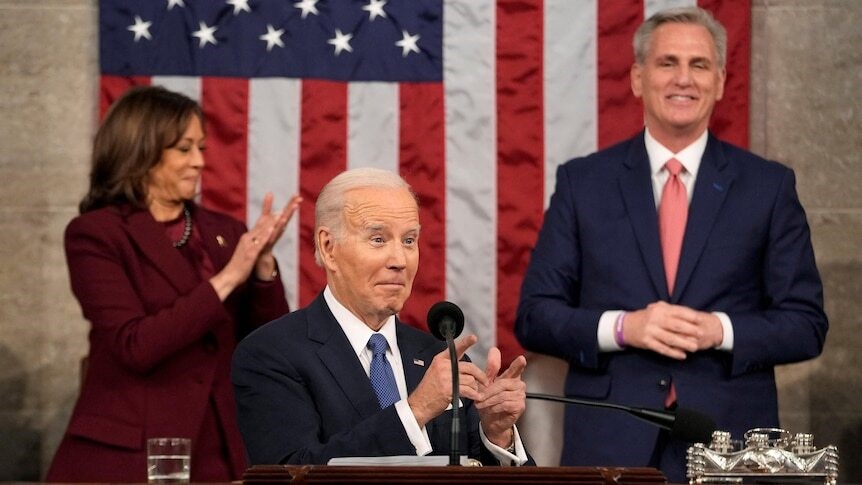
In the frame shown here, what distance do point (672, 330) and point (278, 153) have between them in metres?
1.98

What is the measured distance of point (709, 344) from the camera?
4566 millimetres

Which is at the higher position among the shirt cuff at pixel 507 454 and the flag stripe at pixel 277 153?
the flag stripe at pixel 277 153

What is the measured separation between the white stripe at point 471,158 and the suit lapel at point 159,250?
126 cm

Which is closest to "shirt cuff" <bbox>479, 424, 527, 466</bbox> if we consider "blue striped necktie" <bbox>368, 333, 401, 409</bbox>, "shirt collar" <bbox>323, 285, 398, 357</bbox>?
"blue striped necktie" <bbox>368, 333, 401, 409</bbox>

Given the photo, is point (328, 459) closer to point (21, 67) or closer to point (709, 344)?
point (709, 344)

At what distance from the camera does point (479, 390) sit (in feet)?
11.2

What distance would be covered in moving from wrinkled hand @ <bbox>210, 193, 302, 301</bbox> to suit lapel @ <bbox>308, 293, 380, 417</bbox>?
115 cm

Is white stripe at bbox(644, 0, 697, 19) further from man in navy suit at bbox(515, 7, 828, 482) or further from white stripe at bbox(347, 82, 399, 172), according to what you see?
white stripe at bbox(347, 82, 399, 172)

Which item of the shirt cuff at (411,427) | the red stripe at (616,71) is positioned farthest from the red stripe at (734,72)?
the shirt cuff at (411,427)

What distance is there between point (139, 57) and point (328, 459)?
2.84 meters

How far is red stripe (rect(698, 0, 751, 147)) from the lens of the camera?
19.3ft

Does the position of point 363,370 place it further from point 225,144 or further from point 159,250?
point 225,144

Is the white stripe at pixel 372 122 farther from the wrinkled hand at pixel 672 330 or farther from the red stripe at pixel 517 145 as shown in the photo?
the wrinkled hand at pixel 672 330

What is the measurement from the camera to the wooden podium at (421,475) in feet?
9.03
